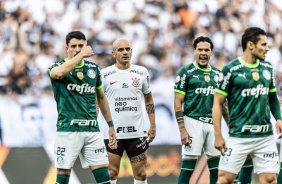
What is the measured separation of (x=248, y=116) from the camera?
5449mm

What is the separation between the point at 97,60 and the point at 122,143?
417cm

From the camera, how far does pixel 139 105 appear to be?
716 cm

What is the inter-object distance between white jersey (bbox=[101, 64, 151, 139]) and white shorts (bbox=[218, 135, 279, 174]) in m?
1.92

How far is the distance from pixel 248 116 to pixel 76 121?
1.97 m

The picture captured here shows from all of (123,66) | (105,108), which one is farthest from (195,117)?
(105,108)

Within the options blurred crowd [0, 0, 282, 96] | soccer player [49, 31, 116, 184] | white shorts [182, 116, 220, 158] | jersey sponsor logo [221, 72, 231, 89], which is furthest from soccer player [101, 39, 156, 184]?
blurred crowd [0, 0, 282, 96]

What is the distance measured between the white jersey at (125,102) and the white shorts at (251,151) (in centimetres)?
192

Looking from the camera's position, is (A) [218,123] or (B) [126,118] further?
(B) [126,118]

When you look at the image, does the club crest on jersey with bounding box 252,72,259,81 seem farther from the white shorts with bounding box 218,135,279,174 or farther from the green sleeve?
the white shorts with bounding box 218,135,279,174

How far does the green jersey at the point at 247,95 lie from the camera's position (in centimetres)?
543

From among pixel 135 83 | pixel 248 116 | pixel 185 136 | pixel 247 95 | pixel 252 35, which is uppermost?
pixel 252 35

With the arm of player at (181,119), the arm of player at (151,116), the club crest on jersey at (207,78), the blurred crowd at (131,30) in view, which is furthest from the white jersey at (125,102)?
the blurred crowd at (131,30)

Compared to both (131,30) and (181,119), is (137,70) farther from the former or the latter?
(131,30)

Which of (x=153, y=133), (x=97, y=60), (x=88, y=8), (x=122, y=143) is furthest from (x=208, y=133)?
(x=88, y=8)
